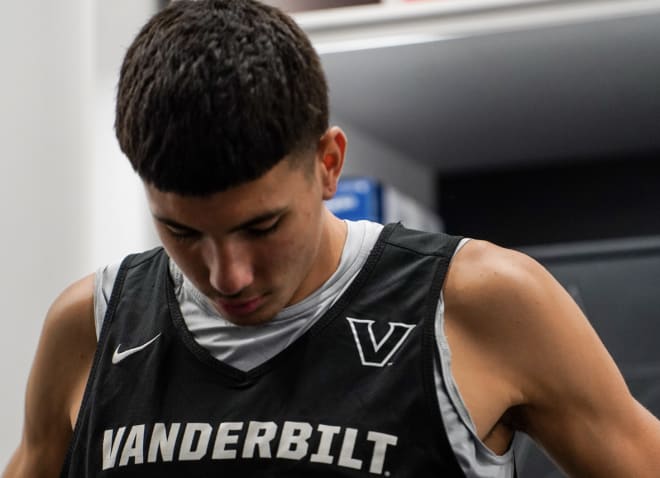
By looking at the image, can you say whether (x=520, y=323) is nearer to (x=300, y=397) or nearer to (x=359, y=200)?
(x=300, y=397)

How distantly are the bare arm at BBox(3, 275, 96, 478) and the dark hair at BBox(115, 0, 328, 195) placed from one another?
0.74 ft

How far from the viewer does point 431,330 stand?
906 mm

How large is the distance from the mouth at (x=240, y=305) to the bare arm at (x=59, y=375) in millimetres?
206

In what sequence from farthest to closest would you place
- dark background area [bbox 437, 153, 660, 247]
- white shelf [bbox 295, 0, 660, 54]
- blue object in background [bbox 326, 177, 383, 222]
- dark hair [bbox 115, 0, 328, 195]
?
dark background area [bbox 437, 153, 660, 247] → blue object in background [bbox 326, 177, 383, 222] → white shelf [bbox 295, 0, 660, 54] → dark hair [bbox 115, 0, 328, 195]

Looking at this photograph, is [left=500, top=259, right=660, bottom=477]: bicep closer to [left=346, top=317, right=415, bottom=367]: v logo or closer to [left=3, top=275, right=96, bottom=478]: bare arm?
[left=346, top=317, right=415, bottom=367]: v logo

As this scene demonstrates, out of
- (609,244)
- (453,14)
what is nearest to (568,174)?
(609,244)

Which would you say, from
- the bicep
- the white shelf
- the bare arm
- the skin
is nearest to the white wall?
the white shelf

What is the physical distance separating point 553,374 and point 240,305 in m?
0.24

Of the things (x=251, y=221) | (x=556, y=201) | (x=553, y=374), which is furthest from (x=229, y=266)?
(x=556, y=201)

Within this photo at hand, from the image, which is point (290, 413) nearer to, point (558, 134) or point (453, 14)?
point (453, 14)

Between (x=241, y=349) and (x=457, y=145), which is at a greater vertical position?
(x=241, y=349)

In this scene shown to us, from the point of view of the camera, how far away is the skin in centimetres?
84

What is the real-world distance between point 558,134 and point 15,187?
0.80 meters

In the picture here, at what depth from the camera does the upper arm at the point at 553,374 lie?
2.93 feet
